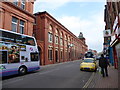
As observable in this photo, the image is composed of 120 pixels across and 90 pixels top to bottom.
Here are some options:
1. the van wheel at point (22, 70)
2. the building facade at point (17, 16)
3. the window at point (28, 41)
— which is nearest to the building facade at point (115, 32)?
the window at point (28, 41)

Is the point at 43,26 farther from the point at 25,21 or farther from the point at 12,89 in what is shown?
the point at 12,89

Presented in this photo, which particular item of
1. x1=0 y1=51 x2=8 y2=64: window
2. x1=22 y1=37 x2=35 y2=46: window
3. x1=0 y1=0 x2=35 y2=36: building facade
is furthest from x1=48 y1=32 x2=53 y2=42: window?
x1=0 y1=51 x2=8 y2=64: window

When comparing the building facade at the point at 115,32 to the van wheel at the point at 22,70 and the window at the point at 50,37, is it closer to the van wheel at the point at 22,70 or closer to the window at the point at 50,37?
the van wheel at the point at 22,70

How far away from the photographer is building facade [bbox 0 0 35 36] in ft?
50.9

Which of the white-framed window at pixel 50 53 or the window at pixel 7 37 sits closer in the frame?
the window at pixel 7 37

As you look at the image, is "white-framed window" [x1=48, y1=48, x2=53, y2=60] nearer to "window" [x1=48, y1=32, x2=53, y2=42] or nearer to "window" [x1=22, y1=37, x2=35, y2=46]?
"window" [x1=48, y1=32, x2=53, y2=42]

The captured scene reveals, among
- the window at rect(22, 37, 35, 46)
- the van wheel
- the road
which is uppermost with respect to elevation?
the window at rect(22, 37, 35, 46)

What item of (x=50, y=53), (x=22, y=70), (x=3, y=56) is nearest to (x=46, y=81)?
(x=22, y=70)

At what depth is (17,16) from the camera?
59.0 ft

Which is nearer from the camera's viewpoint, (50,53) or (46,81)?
(46,81)

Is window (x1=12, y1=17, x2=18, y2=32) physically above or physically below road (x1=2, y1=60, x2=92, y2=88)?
above

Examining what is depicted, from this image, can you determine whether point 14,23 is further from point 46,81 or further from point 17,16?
point 46,81

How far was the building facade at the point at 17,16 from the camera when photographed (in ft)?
50.9

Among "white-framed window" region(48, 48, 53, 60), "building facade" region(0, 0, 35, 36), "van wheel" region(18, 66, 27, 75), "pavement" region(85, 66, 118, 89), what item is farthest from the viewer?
"white-framed window" region(48, 48, 53, 60)
